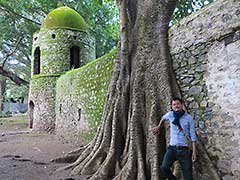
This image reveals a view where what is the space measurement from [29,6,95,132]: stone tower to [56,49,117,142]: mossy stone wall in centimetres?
198

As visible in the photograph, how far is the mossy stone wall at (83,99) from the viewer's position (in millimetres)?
8602

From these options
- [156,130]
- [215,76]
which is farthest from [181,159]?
[215,76]

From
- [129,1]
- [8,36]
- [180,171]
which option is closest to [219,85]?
[180,171]

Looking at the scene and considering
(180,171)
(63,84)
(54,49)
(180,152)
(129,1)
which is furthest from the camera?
(54,49)

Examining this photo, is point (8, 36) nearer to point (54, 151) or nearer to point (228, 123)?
point (54, 151)

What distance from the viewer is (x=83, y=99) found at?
1024 cm

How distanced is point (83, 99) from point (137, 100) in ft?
17.1

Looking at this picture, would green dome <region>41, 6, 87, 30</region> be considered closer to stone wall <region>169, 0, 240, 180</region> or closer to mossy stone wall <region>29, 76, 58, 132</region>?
mossy stone wall <region>29, 76, 58, 132</region>

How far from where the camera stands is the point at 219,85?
441cm

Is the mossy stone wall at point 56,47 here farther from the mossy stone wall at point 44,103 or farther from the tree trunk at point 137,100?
the tree trunk at point 137,100

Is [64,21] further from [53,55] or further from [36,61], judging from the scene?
[36,61]

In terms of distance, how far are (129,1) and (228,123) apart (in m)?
3.85

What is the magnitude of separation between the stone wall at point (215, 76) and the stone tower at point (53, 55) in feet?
36.2

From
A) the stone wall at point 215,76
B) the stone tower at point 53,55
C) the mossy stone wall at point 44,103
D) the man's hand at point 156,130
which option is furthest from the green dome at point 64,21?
the man's hand at point 156,130
